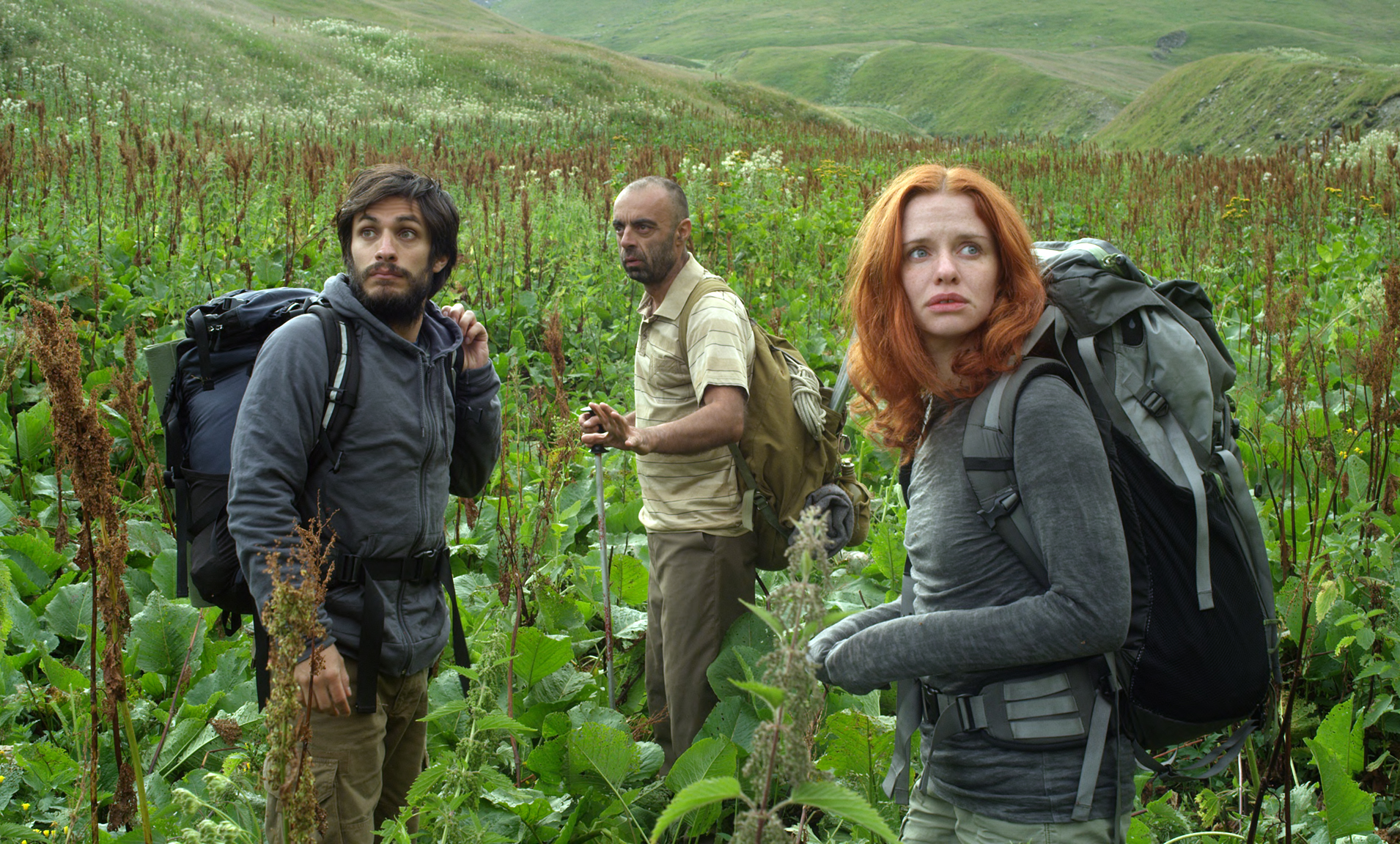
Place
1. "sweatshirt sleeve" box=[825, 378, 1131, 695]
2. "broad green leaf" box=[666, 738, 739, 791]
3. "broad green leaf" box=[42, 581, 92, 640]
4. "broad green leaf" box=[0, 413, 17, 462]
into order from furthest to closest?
"broad green leaf" box=[0, 413, 17, 462] → "broad green leaf" box=[42, 581, 92, 640] → "broad green leaf" box=[666, 738, 739, 791] → "sweatshirt sleeve" box=[825, 378, 1131, 695]

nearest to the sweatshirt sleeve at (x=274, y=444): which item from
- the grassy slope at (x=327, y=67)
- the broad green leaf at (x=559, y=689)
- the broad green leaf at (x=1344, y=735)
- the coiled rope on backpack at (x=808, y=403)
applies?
the broad green leaf at (x=559, y=689)

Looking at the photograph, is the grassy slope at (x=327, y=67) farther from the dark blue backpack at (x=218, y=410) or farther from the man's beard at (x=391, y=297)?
the man's beard at (x=391, y=297)

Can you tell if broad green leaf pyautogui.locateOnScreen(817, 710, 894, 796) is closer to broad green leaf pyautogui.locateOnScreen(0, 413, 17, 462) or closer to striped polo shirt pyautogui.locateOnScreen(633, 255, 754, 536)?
striped polo shirt pyautogui.locateOnScreen(633, 255, 754, 536)

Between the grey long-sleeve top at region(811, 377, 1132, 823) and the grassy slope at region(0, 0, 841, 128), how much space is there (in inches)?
719

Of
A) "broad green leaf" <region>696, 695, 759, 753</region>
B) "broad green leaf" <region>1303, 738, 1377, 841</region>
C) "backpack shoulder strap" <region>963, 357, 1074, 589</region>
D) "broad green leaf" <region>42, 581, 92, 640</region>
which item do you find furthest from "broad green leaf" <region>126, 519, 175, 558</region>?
"broad green leaf" <region>1303, 738, 1377, 841</region>

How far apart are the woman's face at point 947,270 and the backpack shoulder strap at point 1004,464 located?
16 cm

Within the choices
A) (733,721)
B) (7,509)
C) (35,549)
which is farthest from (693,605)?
(7,509)

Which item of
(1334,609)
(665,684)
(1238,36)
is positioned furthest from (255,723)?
(1238,36)

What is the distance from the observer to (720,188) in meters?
10.3

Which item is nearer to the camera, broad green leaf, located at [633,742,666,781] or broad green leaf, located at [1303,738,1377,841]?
broad green leaf, located at [1303,738,1377,841]

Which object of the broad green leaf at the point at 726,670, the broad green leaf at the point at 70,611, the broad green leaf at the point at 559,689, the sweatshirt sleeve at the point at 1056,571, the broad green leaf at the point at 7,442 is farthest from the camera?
the broad green leaf at the point at 7,442

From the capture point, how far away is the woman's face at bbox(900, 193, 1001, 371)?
6.17ft

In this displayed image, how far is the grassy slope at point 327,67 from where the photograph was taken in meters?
20.9

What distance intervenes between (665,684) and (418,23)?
6147 cm
